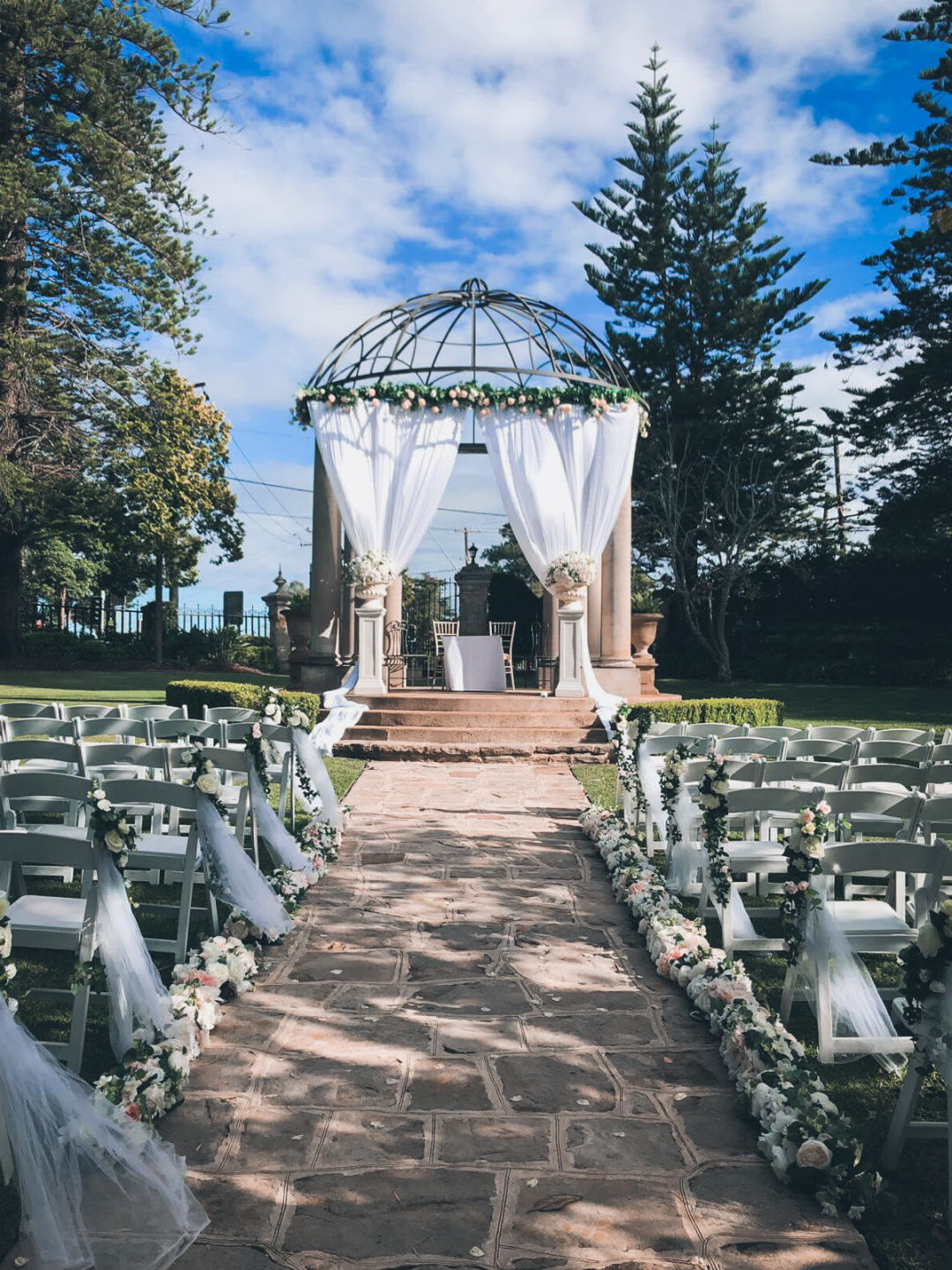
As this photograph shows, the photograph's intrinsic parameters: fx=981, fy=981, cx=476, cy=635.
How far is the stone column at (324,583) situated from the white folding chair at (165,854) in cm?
823

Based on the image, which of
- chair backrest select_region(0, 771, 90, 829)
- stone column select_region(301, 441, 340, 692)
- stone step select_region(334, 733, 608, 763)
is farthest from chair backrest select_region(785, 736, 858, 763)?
stone column select_region(301, 441, 340, 692)

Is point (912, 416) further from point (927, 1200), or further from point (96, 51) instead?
point (927, 1200)

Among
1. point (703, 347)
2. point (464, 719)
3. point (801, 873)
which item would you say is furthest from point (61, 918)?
point (703, 347)

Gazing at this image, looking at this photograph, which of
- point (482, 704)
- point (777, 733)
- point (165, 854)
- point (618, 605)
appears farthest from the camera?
point (618, 605)

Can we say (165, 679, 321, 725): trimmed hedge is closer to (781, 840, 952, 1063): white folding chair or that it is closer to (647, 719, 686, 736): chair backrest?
(647, 719, 686, 736): chair backrest

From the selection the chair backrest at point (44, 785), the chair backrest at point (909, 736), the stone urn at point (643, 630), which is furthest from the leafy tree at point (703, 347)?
the chair backrest at point (44, 785)

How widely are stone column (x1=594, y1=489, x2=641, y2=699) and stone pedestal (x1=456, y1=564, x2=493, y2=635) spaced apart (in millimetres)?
5695

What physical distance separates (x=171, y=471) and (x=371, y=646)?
11043 millimetres

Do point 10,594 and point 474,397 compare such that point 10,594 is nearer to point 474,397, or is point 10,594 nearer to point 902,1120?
point 474,397

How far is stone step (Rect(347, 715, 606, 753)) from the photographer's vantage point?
10492mm

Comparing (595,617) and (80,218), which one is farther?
(80,218)

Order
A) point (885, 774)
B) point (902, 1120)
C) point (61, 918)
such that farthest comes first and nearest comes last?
point (885, 774)
point (61, 918)
point (902, 1120)

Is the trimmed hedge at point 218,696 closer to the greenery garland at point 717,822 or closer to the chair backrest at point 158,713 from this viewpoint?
the chair backrest at point 158,713

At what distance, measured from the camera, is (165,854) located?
4.02 m
